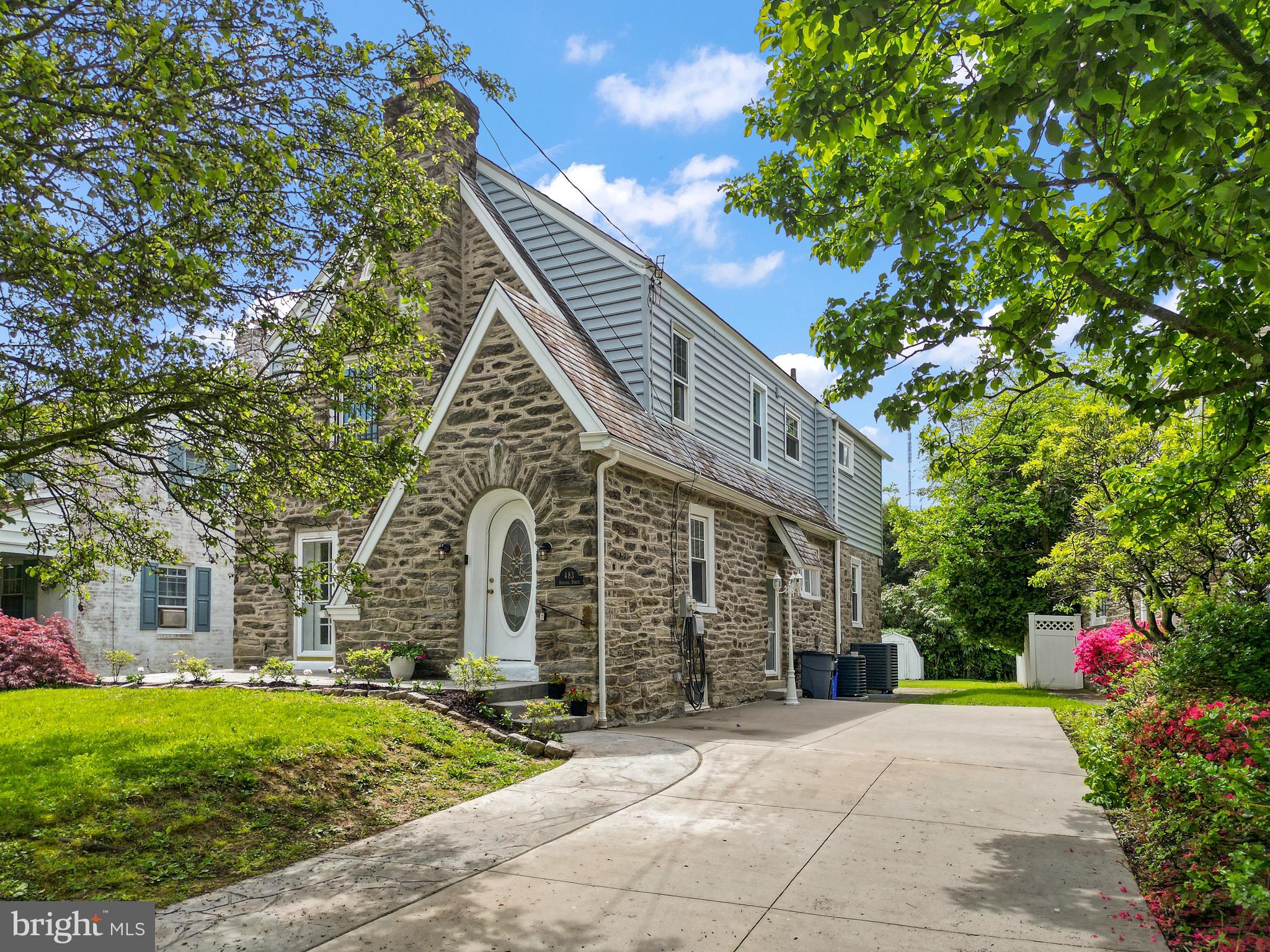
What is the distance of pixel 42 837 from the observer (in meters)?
5.34

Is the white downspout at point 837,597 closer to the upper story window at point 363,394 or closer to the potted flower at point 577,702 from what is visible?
the potted flower at point 577,702

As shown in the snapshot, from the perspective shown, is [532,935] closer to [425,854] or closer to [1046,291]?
[425,854]

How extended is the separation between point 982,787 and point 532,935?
5.15 metres

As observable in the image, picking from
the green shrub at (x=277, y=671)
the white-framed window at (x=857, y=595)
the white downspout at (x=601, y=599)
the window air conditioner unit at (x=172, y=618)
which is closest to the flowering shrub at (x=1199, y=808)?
the white downspout at (x=601, y=599)

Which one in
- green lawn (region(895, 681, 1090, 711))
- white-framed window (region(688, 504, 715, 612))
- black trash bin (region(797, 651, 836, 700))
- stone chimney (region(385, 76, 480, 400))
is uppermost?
stone chimney (region(385, 76, 480, 400))

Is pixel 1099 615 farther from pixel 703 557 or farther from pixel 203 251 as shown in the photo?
pixel 203 251

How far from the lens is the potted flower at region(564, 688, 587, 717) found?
10.6 m

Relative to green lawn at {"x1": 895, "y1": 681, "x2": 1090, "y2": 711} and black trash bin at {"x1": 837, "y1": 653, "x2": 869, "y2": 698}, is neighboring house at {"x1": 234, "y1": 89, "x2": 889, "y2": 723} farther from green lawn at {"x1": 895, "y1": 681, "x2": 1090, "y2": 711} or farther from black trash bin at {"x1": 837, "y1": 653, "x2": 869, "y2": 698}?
green lawn at {"x1": 895, "y1": 681, "x2": 1090, "y2": 711}

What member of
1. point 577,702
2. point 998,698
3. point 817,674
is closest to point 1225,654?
point 577,702

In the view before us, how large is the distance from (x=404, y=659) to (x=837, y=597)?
12.7m

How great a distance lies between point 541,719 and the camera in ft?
30.6

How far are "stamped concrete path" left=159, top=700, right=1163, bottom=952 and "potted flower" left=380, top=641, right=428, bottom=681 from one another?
13.1 ft

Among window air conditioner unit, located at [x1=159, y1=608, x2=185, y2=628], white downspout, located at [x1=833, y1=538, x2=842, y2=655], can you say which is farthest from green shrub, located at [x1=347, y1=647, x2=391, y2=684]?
white downspout, located at [x1=833, y1=538, x2=842, y2=655]

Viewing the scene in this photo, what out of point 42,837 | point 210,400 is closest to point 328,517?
point 210,400
